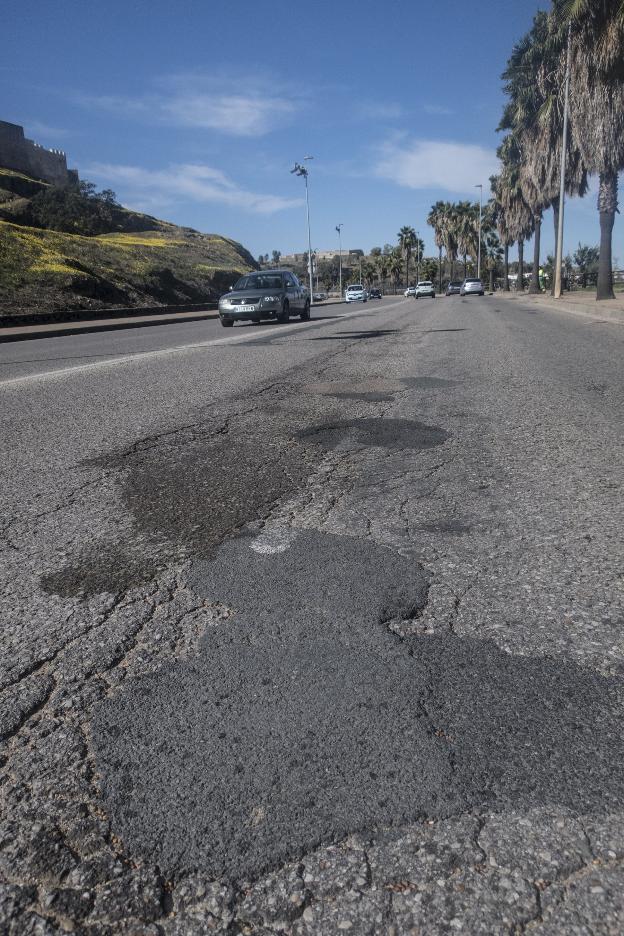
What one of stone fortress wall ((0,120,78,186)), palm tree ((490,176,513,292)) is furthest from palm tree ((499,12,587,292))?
stone fortress wall ((0,120,78,186))

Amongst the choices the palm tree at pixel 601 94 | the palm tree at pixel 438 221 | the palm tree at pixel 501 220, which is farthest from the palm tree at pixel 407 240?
the palm tree at pixel 601 94

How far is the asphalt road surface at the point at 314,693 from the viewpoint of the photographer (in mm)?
1391

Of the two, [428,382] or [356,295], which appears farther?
[356,295]

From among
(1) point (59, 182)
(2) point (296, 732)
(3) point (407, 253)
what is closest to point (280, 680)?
(2) point (296, 732)

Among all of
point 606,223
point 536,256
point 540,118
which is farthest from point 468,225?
point 606,223

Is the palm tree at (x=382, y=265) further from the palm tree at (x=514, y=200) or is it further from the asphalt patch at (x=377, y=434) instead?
the asphalt patch at (x=377, y=434)

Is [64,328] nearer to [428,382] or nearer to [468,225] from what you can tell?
[428,382]

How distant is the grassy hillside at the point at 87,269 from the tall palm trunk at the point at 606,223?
21.9 meters

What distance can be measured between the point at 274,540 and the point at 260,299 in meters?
18.8

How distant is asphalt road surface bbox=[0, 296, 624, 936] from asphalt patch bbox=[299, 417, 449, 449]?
324mm

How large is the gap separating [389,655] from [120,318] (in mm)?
27206

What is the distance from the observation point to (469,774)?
5.47 feet

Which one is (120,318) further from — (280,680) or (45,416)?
(280,680)

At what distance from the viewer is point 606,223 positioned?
29.5 metres
